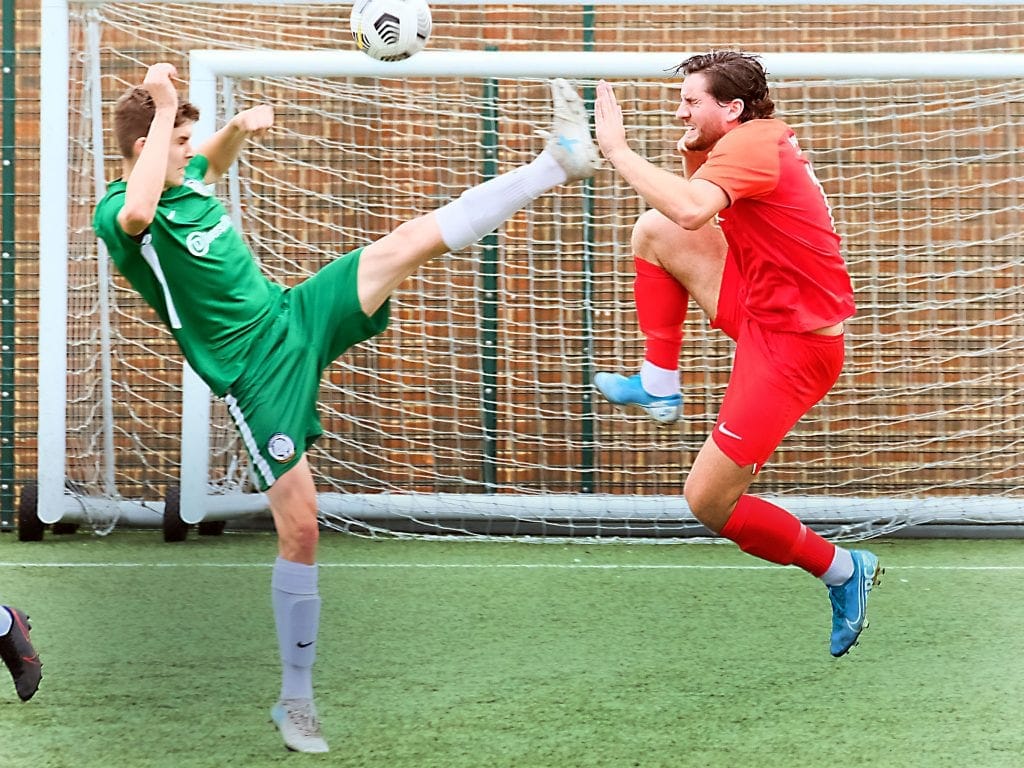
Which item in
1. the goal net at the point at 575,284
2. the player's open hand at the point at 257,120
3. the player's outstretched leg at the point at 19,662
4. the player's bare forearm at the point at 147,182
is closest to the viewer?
the player's bare forearm at the point at 147,182

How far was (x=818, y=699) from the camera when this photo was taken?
3188 mm

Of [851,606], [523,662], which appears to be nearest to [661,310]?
[851,606]

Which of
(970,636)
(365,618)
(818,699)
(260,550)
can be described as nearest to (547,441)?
(260,550)

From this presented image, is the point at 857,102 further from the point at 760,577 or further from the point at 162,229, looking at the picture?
the point at 162,229

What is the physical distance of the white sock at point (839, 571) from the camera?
Answer: 3438mm

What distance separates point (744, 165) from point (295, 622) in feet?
5.09

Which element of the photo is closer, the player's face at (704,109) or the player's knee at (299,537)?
the player's knee at (299,537)

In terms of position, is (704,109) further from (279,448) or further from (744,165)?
(279,448)

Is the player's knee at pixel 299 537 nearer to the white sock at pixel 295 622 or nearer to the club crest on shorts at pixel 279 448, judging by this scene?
the white sock at pixel 295 622

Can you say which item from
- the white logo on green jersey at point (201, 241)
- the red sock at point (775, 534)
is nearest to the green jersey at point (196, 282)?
the white logo on green jersey at point (201, 241)

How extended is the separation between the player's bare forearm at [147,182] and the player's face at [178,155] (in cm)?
11

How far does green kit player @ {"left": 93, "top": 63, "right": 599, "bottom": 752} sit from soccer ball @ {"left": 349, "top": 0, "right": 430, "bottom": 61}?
57 cm

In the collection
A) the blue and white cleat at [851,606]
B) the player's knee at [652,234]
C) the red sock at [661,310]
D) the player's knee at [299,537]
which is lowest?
the blue and white cleat at [851,606]

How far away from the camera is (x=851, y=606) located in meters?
3.41
